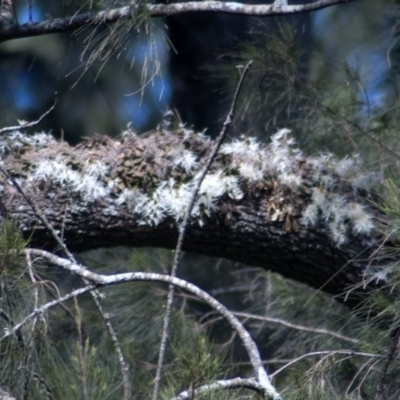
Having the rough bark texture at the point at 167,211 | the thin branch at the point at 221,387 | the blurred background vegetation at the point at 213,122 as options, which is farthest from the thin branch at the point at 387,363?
the rough bark texture at the point at 167,211

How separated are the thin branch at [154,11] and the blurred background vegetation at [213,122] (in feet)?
0.09

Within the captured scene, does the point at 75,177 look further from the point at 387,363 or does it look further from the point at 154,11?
the point at 387,363

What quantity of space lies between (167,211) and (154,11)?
51cm

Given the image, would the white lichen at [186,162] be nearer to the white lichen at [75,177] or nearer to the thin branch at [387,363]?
the white lichen at [75,177]

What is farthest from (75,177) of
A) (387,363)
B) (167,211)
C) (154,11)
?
(387,363)

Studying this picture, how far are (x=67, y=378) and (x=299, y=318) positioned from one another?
1.26 meters

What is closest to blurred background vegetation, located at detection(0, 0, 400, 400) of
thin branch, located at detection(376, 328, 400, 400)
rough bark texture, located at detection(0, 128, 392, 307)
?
thin branch, located at detection(376, 328, 400, 400)

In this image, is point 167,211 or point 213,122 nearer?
point 167,211

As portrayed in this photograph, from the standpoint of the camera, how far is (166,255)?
2785 millimetres

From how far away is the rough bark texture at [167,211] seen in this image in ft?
6.75

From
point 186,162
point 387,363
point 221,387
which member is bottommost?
point 387,363

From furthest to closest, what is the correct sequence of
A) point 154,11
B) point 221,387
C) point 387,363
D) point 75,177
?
point 75,177, point 154,11, point 387,363, point 221,387

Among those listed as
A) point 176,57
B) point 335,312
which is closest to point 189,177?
point 335,312

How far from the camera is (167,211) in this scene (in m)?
2.08
